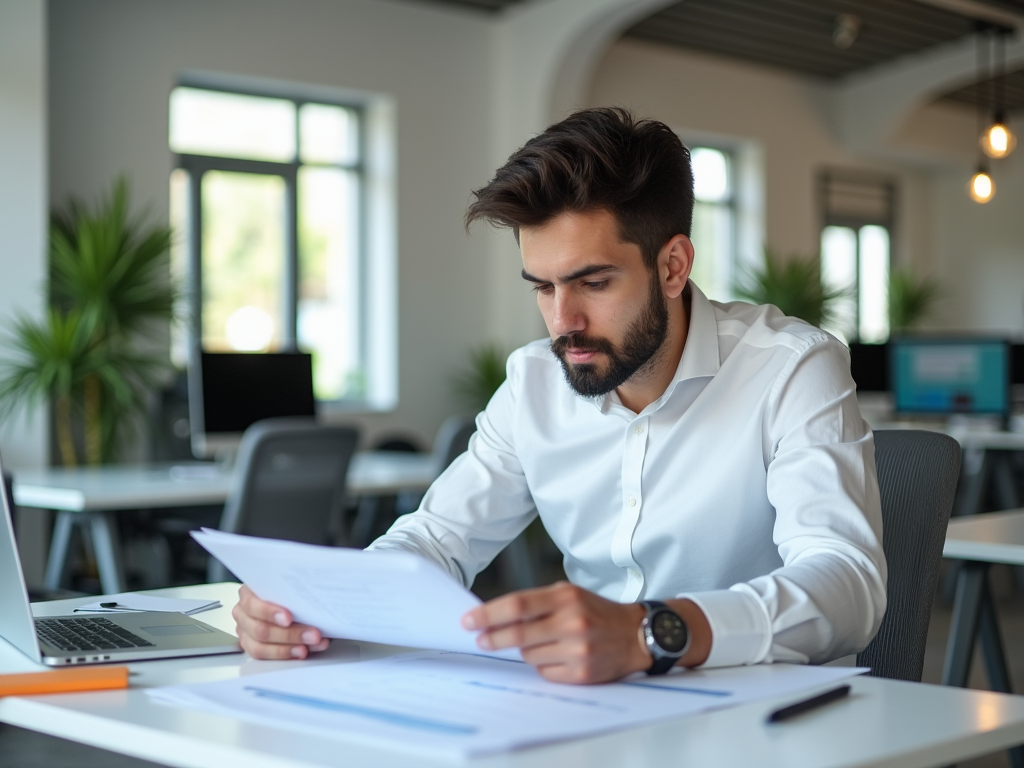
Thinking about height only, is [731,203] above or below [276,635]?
above

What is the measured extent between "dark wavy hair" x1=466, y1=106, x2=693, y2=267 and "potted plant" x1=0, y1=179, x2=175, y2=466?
13.0ft

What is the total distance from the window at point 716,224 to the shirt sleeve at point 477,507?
7.79 m

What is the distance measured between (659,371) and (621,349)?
127 millimetres

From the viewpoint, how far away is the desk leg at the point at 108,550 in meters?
3.96

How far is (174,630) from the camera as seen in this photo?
57.0 inches

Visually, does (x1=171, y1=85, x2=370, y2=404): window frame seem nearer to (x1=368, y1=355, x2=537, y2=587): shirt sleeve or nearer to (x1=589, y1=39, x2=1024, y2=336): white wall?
(x1=589, y1=39, x2=1024, y2=336): white wall

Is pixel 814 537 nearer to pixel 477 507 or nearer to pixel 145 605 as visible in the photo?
pixel 477 507

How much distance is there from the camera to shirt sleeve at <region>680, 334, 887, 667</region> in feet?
4.09

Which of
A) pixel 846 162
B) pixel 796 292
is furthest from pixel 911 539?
pixel 846 162

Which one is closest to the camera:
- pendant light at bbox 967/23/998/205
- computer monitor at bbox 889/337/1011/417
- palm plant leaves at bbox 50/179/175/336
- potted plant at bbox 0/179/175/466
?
potted plant at bbox 0/179/175/466

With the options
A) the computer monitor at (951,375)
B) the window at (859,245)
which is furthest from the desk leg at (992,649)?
the window at (859,245)

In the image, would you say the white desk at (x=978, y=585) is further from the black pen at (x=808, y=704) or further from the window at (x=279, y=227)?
the window at (x=279, y=227)

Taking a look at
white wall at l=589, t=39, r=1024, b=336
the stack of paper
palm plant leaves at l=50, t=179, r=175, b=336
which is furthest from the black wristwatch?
white wall at l=589, t=39, r=1024, b=336

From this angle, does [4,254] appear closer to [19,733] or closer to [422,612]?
[19,733]
